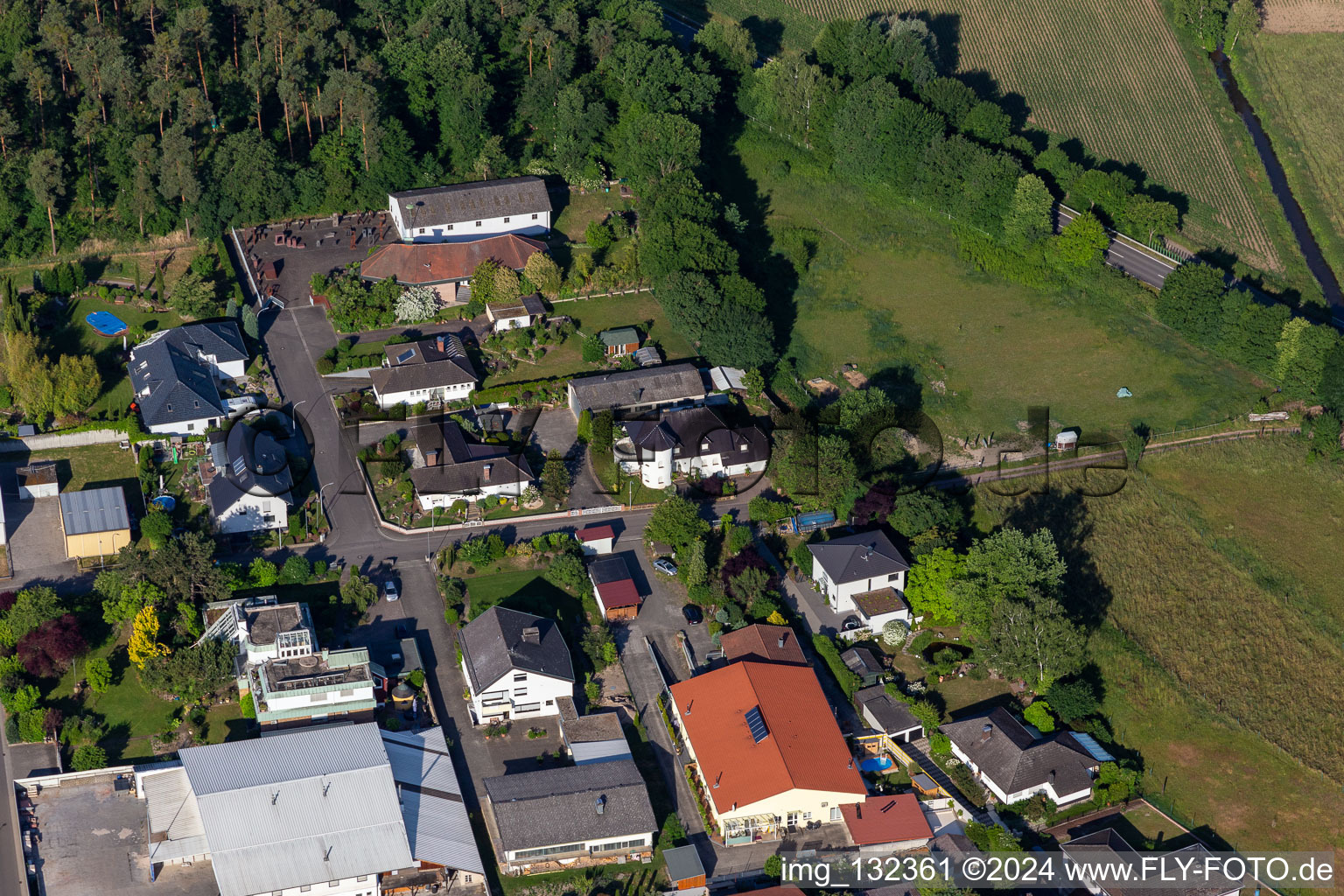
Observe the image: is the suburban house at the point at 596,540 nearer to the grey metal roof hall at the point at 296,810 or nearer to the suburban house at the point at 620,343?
the suburban house at the point at 620,343

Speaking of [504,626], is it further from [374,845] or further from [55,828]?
[55,828]

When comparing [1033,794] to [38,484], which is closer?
[1033,794]

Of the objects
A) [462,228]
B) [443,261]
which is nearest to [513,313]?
[443,261]

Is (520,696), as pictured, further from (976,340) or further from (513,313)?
(976,340)

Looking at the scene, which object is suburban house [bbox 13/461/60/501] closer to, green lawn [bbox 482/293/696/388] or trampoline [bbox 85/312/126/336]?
trampoline [bbox 85/312/126/336]

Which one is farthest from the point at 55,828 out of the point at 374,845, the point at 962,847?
the point at 962,847

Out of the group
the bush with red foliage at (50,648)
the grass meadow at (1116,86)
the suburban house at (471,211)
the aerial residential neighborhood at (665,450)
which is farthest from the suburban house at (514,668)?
the grass meadow at (1116,86)
